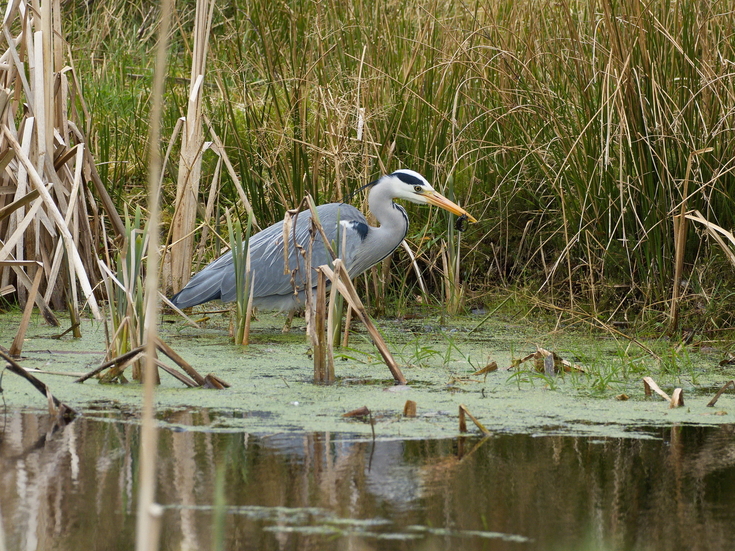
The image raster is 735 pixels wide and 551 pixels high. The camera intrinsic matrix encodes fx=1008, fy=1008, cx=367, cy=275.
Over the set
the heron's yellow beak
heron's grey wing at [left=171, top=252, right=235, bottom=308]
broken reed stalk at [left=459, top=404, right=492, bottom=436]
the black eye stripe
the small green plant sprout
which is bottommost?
broken reed stalk at [left=459, top=404, right=492, bottom=436]

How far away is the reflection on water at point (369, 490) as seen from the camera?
2.17 m

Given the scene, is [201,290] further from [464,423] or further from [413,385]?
[464,423]

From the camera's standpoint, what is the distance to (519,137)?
530cm

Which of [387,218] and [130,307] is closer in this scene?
[130,307]

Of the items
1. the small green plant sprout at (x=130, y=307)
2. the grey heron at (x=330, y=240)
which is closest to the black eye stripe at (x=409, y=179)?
the grey heron at (x=330, y=240)

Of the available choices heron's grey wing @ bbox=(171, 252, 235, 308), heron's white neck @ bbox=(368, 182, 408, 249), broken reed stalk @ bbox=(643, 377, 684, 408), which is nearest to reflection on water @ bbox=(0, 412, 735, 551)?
broken reed stalk @ bbox=(643, 377, 684, 408)

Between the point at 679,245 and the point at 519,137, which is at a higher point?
the point at 519,137

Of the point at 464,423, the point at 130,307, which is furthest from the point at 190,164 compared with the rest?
the point at 464,423

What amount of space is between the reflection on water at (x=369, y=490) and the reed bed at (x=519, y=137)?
1.79m

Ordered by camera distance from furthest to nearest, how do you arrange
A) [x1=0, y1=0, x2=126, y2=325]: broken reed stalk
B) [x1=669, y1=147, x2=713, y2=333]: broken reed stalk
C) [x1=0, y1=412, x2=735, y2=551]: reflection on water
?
1. [x1=0, y1=0, x2=126, y2=325]: broken reed stalk
2. [x1=669, y1=147, x2=713, y2=333]: broken reed stalk
3. [x1=0, y1=412, x2=735, y2=551]: reflection on water

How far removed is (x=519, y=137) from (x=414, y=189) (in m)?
0.63

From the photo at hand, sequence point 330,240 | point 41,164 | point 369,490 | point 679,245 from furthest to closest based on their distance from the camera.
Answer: point 330,240
point 41,164
point 679,245
point 369,490

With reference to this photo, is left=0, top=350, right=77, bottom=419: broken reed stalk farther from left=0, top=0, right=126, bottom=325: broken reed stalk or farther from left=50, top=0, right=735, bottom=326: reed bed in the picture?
left=50, top=0, right=735, bottom=326: reed bed

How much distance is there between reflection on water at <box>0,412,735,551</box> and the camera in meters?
2.17
